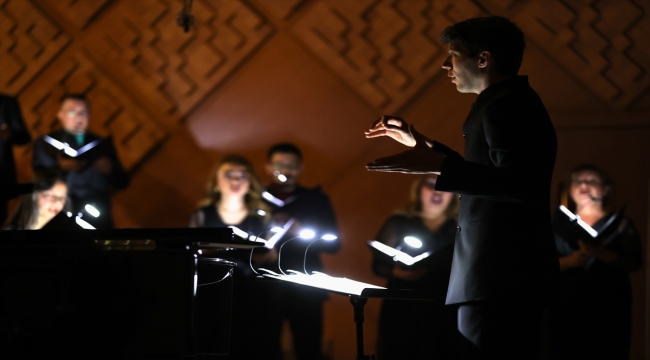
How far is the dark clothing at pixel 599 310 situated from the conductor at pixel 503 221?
2333 mm

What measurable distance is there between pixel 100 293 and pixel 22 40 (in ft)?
14.1

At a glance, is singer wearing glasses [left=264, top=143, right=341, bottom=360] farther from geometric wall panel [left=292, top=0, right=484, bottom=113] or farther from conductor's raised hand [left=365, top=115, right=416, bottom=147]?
conductor's raised hand [left=365, top=115, right=416, bottom=147]

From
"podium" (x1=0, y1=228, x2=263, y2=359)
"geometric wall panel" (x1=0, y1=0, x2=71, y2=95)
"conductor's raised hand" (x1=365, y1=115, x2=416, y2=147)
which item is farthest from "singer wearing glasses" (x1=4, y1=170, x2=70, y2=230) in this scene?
"conductor's raised hand" (x1=365, y1=115, x2=416, y2=147)

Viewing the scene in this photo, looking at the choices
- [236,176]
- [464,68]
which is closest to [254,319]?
[236,176]

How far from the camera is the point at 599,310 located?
399 centimetres

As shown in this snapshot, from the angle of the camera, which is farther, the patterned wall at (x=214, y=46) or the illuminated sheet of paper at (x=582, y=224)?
the patterned wall at (x=214, y=46)

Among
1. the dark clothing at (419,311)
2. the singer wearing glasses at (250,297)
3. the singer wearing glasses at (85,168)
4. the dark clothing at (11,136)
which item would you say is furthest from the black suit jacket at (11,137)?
the dark clothing at (419,311)

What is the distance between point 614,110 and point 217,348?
3601mm

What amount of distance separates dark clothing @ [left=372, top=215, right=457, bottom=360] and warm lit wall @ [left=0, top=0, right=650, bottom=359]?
81 cm

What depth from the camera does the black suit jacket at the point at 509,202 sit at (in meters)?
1.76

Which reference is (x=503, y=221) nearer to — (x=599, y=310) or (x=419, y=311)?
(x=419, y=311)

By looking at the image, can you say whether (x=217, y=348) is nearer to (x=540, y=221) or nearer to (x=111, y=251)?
(x=111, y=251)

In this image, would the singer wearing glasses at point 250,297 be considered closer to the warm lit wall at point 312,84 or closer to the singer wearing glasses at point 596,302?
the warm lit wall at point 312,84

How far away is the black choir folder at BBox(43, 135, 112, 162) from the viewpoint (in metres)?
4.36
